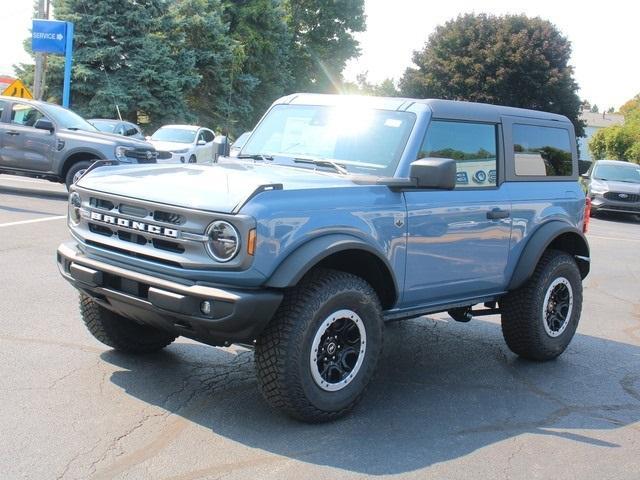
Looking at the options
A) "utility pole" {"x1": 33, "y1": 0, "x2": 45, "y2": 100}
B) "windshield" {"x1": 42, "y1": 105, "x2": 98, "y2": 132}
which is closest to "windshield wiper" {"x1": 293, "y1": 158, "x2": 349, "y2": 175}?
"windshield" {"x1": 42, "y1": 105, "x2": 98, "y2": 132}

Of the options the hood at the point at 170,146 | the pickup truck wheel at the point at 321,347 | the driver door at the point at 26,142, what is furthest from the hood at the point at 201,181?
the hood at the point at 170,146

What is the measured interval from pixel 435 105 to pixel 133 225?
2.27 meters

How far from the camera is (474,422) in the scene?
15.6ft

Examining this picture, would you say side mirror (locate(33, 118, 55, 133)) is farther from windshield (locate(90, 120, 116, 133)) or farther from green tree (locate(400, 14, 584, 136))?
green tree (locate(400, 14, 584, 136))

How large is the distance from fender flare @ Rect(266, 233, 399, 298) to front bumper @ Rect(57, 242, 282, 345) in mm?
94

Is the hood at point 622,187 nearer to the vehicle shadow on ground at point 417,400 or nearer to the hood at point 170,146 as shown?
the hood at point 170,146

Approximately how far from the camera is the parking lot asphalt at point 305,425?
395 cm

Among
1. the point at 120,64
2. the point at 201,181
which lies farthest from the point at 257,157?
the point at 120,64

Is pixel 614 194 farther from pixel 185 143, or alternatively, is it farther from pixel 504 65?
pixel 504 65

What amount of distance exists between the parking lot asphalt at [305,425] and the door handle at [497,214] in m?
1.18

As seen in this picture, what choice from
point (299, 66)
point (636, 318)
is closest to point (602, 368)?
point (636, 318)

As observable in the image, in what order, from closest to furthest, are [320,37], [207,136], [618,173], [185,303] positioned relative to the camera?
[185,303]
[618,173]
[207,136]
[320,37]

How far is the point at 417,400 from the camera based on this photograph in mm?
→ 5082

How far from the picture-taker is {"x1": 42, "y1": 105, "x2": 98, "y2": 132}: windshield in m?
15.4
